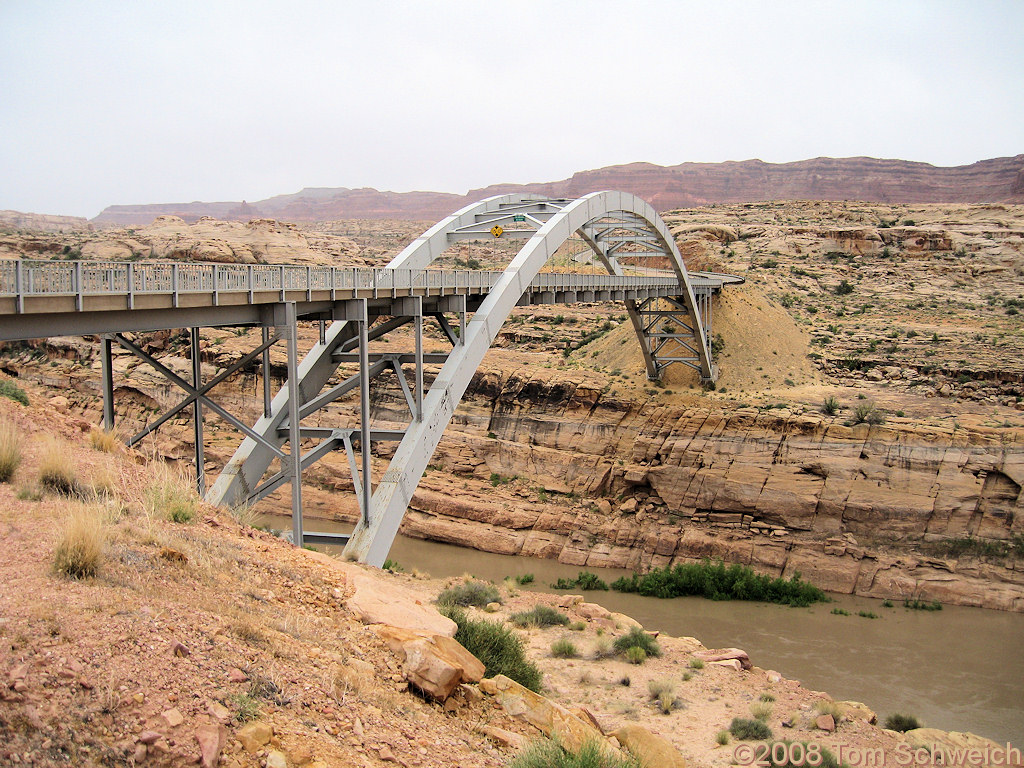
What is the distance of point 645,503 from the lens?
100.0 ft

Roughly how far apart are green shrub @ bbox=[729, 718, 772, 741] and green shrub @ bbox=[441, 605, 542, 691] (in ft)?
10.4

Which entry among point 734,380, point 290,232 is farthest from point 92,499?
point 290,232

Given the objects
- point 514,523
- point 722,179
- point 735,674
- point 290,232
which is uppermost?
point 722,179

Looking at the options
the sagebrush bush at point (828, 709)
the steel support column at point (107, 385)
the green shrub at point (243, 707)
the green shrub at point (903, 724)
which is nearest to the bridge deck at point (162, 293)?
the steel support column at point (107, 385)

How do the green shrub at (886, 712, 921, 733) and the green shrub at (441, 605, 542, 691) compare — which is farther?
the green shrub at (886, 712, 921, 733)

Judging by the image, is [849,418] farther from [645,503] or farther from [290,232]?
[290,232]

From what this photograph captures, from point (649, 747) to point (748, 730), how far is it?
3003mm

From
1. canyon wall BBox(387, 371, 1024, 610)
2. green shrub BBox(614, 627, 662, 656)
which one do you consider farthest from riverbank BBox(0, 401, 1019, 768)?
canyon wall BBox(387, 371, 1024, 610)

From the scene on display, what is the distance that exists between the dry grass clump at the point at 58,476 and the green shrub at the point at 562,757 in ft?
18.7

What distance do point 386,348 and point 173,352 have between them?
1089 centimetres

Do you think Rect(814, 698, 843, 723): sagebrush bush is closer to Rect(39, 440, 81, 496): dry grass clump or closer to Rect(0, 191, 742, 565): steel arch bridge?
Rect(0, 191, 742, 565): steel arch bridge

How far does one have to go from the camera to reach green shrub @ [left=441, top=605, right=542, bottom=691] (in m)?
9.45

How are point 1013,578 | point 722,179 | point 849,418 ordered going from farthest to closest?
point 722,179 → point 849,418 → point 1013,578

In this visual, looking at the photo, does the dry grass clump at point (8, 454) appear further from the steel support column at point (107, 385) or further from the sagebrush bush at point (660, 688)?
the sagebrush bush at point (660, 688)
